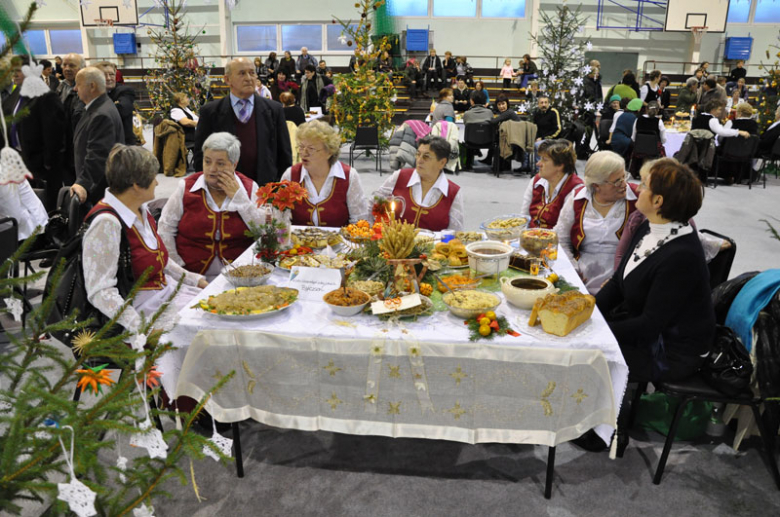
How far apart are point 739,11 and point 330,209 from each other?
55.6ft

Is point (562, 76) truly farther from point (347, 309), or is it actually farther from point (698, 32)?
point (698, 32)

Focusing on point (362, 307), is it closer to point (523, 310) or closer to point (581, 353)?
point (523, 310)

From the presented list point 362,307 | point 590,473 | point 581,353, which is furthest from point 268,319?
point 590,473

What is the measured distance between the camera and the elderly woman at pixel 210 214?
2764 millimetres

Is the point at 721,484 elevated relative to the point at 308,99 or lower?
lower

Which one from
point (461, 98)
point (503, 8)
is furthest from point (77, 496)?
point (503, 8)

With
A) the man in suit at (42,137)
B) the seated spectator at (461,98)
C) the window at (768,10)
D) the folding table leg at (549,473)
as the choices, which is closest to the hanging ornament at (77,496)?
the folding table leg at (549,473)

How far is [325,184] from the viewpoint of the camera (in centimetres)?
319

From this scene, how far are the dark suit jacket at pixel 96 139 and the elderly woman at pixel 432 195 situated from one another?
1878mm

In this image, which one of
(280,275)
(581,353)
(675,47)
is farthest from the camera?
(675,47)

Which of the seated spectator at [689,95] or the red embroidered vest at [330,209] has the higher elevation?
the seated spectator at [689,95]

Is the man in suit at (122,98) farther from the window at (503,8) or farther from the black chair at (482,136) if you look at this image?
the window at (503,8)

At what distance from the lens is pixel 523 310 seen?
206cm

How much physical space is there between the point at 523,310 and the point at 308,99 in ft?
35.5
